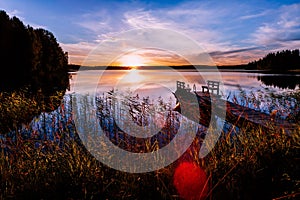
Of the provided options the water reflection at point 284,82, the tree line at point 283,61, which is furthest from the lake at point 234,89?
the tree line at point 283,61

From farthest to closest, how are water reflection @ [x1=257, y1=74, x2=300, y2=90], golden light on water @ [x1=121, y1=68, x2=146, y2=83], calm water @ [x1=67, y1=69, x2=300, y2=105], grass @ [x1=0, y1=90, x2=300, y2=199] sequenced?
1. golden light on water @ [x1=121, y1=68, x2=146, y2=83]
2. water reflection @ [x1=257, y1=74, x2=300, y2=90]
3. calm water @ [x1=67, y1=69, x2=300, y2=105]
4. grass @ [x1=0, y1=90, x2=300, y2=199]

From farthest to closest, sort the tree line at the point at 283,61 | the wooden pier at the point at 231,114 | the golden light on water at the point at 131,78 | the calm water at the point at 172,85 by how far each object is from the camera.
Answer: the tree line at the point at 283,61 < the golden light on water at the point at 131,78 < the calm water at the point at 172,85 < the wooden pier at the point at 231,114

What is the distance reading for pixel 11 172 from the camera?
374cm

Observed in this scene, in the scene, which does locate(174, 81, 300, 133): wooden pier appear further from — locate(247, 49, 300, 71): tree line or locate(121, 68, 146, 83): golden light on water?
locate(247, 49, 300, 71): tree line

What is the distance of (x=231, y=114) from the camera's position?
1009 cm

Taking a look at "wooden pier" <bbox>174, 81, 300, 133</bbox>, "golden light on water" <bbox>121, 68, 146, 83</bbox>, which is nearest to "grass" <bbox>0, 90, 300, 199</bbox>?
"wooden pier" <bbox>174, 81, 300, 133</bbox>

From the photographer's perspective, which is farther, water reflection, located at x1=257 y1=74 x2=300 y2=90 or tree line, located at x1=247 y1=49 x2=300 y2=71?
tree line, located at x1=247 y1=49 x2=300 y2=71

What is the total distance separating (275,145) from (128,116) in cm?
442

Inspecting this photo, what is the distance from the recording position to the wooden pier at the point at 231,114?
260 inches

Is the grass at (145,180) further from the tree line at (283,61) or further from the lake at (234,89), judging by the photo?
the tree line at (283,61)

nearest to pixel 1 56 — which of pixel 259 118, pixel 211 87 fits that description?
pixel 211 87

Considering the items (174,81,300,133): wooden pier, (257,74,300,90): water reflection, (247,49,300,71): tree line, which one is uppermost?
(247,49,300,71): tree line

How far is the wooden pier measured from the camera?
6.59m

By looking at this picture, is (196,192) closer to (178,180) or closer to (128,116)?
(178,180)
